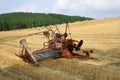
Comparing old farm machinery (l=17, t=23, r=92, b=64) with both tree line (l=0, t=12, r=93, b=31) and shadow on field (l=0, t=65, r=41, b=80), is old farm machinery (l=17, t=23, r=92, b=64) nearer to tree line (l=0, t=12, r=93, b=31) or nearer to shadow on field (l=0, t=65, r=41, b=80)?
shadow on field (l=0, t=65, r=41, b=80)

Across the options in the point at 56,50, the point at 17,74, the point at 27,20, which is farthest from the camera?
the point at 27,20

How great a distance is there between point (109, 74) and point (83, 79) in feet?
3.36

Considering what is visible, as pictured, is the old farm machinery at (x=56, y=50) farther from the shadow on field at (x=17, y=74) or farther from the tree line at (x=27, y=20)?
the tree line at (x=27, y=20)

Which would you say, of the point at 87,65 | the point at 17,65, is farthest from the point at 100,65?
the point at 17,65

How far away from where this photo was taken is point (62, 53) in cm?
1759

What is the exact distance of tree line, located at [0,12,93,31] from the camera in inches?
2694

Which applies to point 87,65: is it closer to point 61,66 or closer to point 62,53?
point 61,66

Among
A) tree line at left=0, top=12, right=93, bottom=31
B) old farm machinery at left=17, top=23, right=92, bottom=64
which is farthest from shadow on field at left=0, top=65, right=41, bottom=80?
tree line at left=0, top=12, right=93, bottom=31

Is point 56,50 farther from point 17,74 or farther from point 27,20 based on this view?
point 27,20

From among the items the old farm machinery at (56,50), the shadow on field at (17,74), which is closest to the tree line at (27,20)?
the old farm machinery at (56,50)

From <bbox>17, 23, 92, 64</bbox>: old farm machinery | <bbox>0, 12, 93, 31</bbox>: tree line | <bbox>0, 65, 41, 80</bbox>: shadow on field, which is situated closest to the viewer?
<bbox>0, 65, 41, 80</bbox>: shadow on field

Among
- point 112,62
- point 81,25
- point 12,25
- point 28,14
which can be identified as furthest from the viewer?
point 28,14

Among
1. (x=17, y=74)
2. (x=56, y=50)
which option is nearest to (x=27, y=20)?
(x=56, y=50)

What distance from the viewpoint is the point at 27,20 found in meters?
76.8
